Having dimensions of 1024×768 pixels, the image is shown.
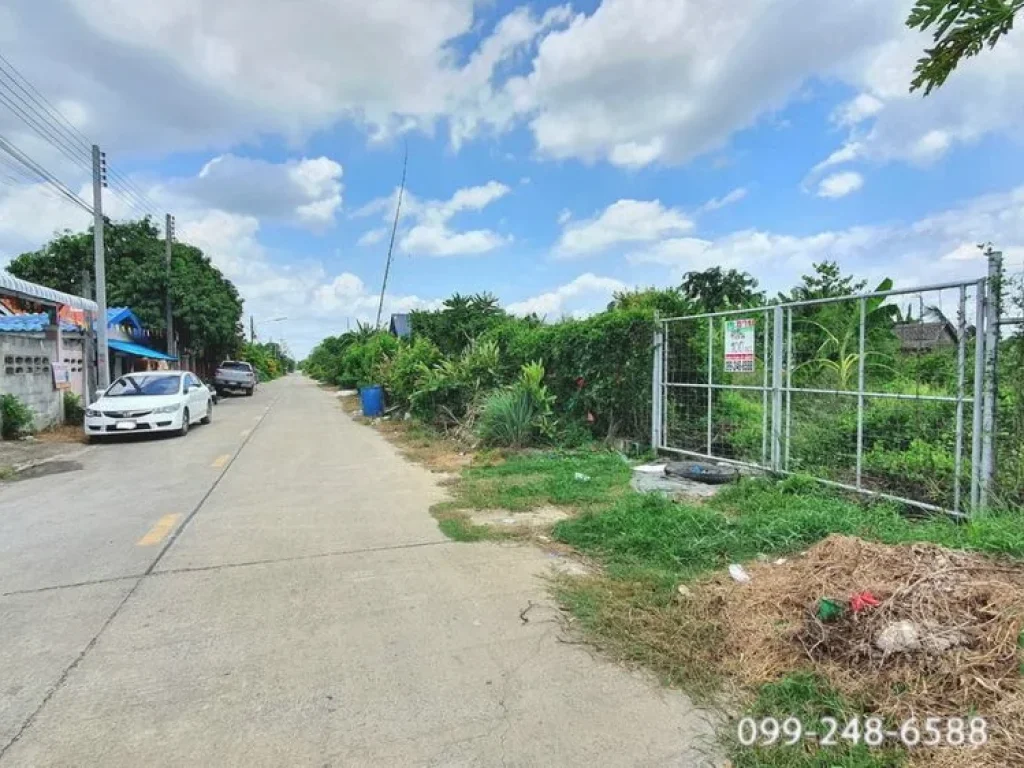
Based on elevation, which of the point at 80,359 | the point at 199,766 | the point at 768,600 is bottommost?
the point at 199,766

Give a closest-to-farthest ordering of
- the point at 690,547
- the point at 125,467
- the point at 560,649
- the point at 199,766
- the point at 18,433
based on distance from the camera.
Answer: the point at 199,766 < the point at 560,649 < the point at 690,547 < the point at 125,467 < the point at 18,433

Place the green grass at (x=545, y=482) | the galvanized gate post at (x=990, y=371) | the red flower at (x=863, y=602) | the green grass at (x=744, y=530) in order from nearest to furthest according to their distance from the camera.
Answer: the red flower at (x=863, y=602), the green grass at (x=744, y=530), the galvanized gate post at (x=990, y=371), the green grass at (x=545, y=482)

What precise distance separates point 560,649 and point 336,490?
5.33 metres

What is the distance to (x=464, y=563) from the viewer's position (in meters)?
5.03

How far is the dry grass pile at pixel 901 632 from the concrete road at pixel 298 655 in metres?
0.70

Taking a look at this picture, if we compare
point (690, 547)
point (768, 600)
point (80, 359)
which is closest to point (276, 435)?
point (80, 359)

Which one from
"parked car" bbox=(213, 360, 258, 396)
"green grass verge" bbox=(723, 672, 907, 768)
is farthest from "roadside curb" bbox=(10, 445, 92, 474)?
"parked car" bbox=(213, 360, 258, 396)

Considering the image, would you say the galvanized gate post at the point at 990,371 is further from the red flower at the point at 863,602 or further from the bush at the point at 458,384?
the bush at the point at 458,384

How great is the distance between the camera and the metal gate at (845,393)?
5.17m

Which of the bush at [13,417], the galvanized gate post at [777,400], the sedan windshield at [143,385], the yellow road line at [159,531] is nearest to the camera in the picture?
the yellow road line at [159,531]

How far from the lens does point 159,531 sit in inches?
243

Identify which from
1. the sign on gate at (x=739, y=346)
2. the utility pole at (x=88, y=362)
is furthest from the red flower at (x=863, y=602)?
the utility pole at (x=88, y=362)

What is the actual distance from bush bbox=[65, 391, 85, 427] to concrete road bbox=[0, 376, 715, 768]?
11.3 meters

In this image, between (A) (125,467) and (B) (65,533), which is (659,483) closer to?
(B) (65,533)
